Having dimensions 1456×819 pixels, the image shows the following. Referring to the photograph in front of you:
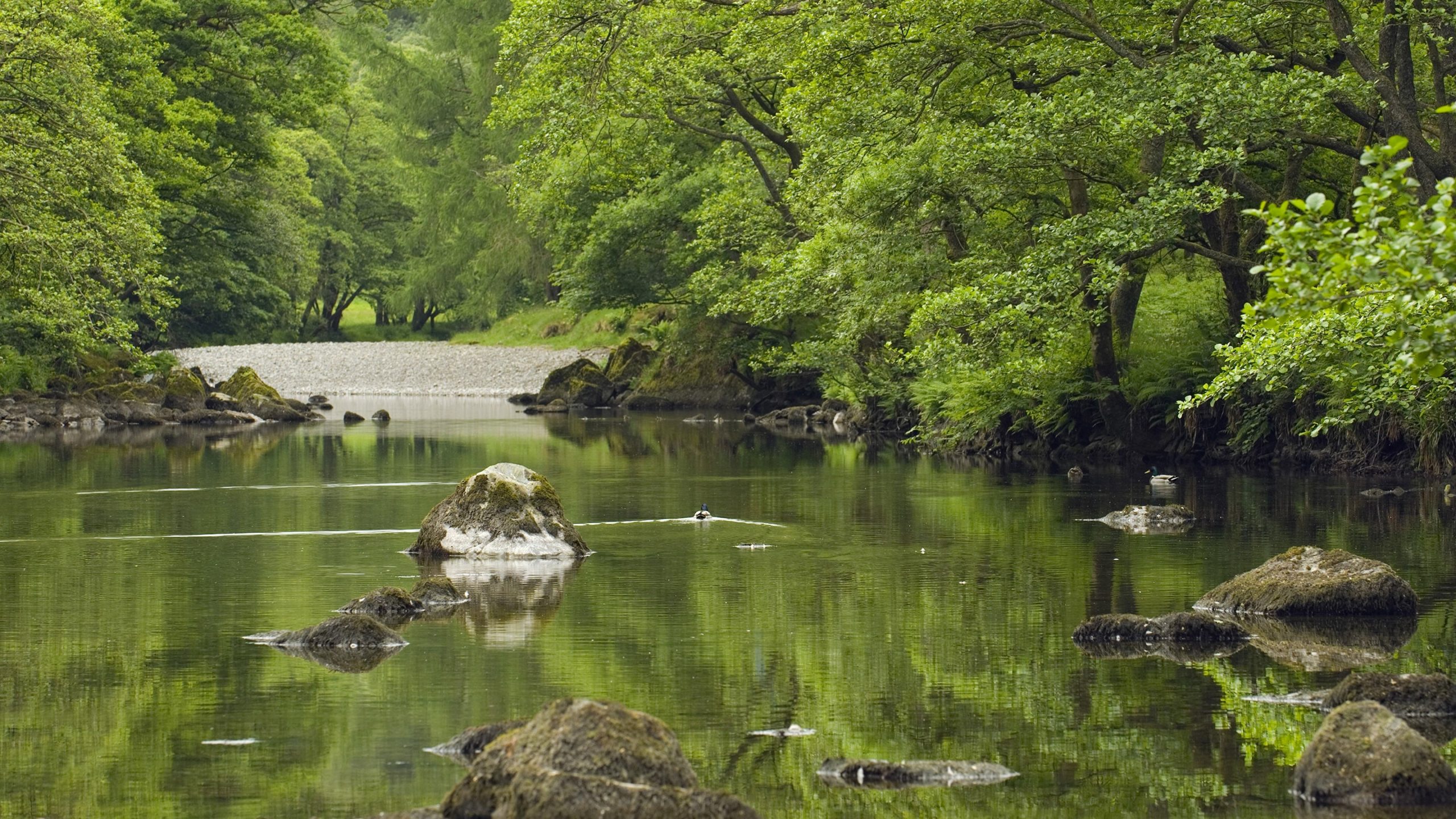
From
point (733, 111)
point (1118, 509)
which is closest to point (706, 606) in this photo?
point (1118, 509)

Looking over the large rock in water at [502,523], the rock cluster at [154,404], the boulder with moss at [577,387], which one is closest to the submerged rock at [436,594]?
the large rock in water at [502,523]

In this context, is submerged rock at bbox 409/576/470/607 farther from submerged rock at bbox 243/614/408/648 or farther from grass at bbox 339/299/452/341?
grass at bbox 339/299/452/341

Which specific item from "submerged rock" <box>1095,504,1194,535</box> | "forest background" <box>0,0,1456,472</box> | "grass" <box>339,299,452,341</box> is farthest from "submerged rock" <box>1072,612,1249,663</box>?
"grass" <box>339,299,452,341</box>

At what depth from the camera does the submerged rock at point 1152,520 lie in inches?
837

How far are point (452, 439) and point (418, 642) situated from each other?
88.5 ft

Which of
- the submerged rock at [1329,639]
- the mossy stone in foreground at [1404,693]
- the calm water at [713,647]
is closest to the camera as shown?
the calm water at [713,647]

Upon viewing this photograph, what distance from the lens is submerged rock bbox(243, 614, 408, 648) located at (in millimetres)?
13258

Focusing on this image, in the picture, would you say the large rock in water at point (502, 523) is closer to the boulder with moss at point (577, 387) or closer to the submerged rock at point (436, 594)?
the submerged rock at point (436, 594)

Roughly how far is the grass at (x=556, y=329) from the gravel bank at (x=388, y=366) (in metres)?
1.06

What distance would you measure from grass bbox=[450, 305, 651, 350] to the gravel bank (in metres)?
1.06

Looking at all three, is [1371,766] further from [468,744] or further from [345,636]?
[345,636]

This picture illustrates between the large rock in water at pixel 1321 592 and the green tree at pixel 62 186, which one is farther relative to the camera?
the green tree at pixel 62 186

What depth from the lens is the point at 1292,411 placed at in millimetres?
30328

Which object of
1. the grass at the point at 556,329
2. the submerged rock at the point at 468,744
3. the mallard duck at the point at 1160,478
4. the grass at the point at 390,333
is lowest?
the submerged rock at the point at 468,744
